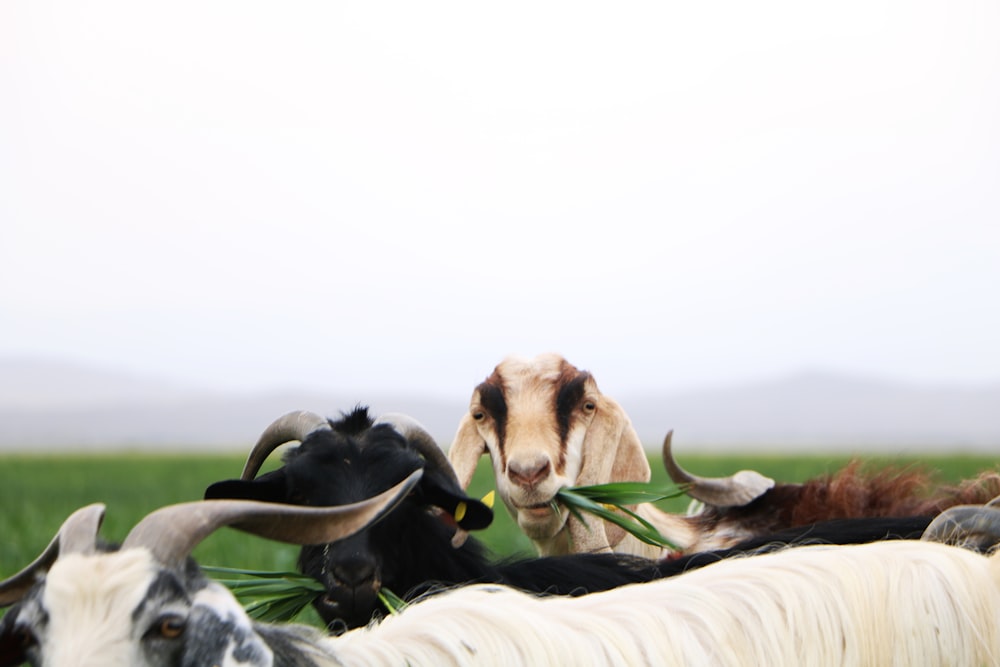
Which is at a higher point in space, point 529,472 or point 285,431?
point 285,431

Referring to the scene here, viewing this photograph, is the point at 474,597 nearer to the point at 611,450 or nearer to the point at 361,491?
the point at 361,491

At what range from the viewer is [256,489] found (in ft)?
15.6

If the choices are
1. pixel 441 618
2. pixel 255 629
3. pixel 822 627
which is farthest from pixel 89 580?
pixel 822 627

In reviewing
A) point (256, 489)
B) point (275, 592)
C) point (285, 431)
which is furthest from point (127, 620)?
point (285, 431)

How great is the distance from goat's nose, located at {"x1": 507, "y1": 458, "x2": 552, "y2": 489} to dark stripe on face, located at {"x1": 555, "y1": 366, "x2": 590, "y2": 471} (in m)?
0.27

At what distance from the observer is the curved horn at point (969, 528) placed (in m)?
3.69

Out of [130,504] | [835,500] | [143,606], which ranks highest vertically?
[143,606]

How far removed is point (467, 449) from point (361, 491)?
1.57 metres

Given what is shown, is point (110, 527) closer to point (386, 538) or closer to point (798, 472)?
point (386, 538)

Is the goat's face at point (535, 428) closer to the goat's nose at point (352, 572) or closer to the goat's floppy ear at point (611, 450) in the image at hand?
the goat's floppy ear at point (611, 450)

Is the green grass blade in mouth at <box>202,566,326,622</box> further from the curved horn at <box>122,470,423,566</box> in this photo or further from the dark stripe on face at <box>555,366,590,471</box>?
the dark stripe on face at <box>555,366,590,471</box>

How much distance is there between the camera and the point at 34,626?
2.50 meters

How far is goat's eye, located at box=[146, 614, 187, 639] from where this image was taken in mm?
2439

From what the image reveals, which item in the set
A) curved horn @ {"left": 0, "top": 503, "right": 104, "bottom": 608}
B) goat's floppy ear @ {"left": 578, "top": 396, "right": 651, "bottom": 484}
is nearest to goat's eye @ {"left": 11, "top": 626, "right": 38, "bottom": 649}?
curved horn @ {"left": 0, "top": 503, "right": 104, "bottom": 608}
